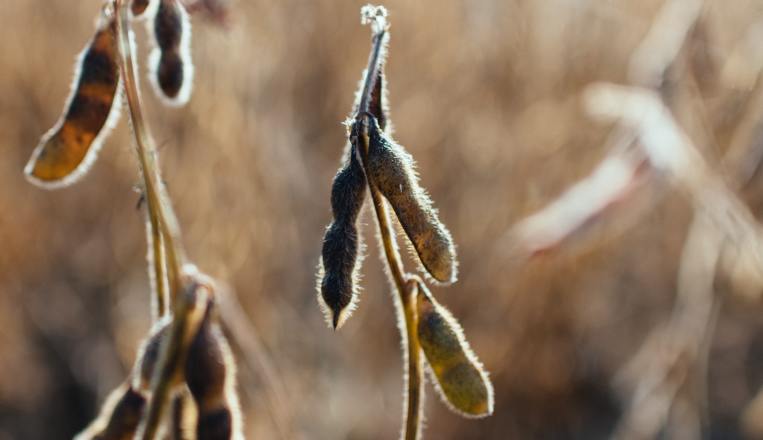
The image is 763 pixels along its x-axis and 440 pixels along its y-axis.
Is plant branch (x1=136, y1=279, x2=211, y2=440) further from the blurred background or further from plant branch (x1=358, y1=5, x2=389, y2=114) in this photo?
the blurred background

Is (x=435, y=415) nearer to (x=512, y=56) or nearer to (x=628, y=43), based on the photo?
(x=512, y=56)

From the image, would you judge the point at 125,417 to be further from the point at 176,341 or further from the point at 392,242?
the point at 392,242

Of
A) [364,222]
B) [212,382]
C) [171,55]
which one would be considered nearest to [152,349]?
[212,382]

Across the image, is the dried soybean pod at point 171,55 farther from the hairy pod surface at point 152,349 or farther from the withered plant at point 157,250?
the hairy pod surface at point 152,349

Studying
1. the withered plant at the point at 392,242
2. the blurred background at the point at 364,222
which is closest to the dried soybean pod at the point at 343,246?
the withered plant at the point at 392,242

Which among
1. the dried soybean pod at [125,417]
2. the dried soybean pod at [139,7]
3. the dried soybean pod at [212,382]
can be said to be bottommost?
the dried soybean pod at [125,417]

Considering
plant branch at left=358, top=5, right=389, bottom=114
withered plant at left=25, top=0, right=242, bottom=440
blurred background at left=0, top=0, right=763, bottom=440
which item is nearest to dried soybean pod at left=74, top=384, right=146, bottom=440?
withered plant at left=25, top=0, right=242, bottom=440
